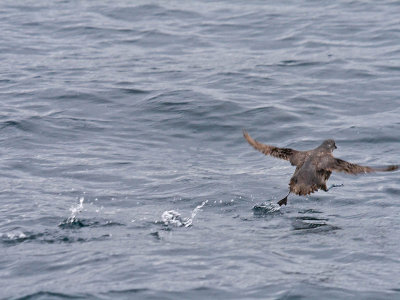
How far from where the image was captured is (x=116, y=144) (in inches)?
562

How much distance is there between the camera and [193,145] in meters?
14.4

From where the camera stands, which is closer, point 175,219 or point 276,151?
point 175,219

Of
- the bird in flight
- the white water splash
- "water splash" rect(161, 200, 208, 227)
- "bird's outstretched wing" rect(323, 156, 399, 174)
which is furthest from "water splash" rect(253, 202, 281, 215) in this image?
the white water splash

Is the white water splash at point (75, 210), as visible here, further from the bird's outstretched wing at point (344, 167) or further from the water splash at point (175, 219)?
the bird's outstretched wing at point (344, 167)

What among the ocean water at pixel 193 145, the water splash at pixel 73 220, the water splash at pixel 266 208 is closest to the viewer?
the ocean water at pixel 193 145

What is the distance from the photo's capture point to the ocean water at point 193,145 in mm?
9078

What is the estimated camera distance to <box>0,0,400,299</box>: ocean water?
9.08 meters

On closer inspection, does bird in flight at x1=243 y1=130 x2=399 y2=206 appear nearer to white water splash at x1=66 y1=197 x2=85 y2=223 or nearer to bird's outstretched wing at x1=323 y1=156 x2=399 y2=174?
bird's outstretched wing at x1=323 y1=156 x2=399 y2=174

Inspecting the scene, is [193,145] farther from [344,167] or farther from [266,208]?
[344,167]

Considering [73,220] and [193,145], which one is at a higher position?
[193,145]

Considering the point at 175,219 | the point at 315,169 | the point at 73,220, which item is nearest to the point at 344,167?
the point at 315,169

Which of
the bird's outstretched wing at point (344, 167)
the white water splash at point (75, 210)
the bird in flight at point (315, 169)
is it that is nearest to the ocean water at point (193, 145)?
the white water splash at point (75, 210)

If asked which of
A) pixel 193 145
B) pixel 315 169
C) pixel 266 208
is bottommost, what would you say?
pixel 266 208

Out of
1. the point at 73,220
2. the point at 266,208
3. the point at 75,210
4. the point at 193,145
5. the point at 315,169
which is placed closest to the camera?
the point at 73,220
